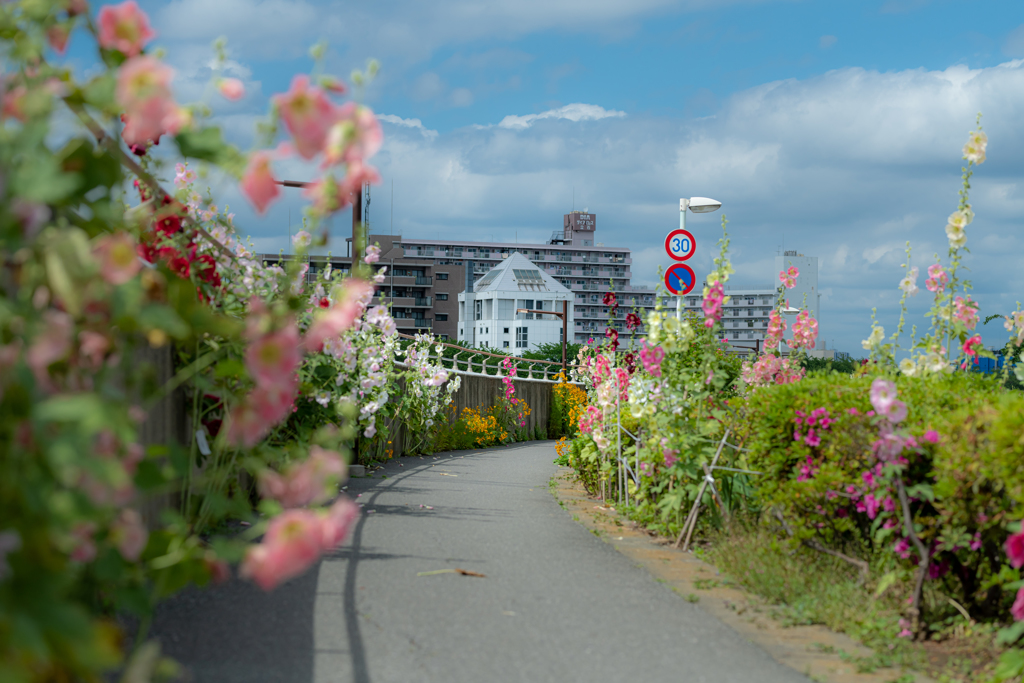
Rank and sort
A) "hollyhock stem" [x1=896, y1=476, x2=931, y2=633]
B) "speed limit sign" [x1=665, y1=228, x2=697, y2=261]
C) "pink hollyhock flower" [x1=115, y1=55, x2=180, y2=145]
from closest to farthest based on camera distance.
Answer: "pink hollyhock flower" [x1=115, y1=55, x2=180, y2=145], "hollyhock stem" [x1=896, y1=476, x2=931, y2=633], "speed limit sign" [x1=665, y1=228, x2=697, y2=261]

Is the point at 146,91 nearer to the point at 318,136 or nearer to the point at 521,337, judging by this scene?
the point at 318,136

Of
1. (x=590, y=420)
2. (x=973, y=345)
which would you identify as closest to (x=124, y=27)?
(x=973, y=345)

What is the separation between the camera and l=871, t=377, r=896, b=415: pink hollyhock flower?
4.57 m

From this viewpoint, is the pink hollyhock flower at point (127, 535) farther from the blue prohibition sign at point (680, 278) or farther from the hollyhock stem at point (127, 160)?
the blue prohibition sign at point (680, 278)

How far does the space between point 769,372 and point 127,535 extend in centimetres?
647

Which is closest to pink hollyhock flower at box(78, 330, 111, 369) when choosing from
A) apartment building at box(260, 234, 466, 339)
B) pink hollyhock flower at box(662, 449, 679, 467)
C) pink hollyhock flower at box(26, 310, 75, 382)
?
pink hollyhock flower at box(26, 310, 75, 382)

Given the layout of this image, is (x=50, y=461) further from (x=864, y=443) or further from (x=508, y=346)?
(x=508, y=346)

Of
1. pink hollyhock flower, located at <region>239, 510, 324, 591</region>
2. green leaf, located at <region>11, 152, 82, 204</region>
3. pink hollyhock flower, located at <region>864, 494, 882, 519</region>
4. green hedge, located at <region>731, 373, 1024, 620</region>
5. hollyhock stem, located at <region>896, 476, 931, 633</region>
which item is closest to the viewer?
green leaf, located at <region>11, 152, 82, 204</region>

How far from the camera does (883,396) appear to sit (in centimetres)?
460

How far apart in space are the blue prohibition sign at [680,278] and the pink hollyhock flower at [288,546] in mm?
7653

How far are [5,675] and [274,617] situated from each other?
117 inches

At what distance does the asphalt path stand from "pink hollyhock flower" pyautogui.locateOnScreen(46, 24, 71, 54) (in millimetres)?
2412

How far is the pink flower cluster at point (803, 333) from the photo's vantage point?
26.9ft

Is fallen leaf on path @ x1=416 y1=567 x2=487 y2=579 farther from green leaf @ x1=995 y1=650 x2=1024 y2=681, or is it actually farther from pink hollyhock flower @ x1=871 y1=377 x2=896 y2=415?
green leaf @ x1=995 y1=650 x2=1024 y2=681
